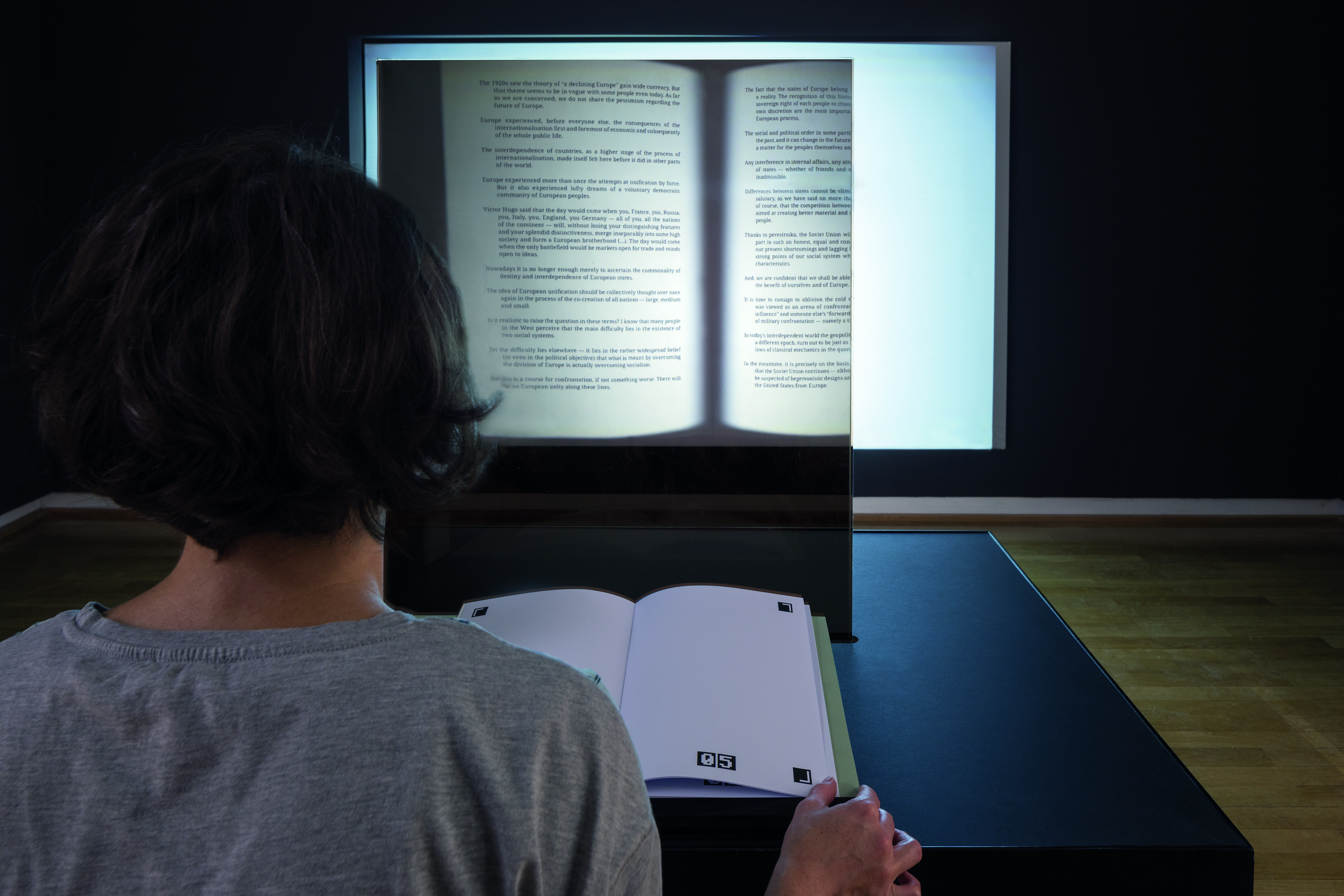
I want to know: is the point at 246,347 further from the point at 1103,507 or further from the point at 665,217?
the point at 1103,507

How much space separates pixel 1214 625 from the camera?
9.59 feet

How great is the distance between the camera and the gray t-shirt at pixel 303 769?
0.45 meters

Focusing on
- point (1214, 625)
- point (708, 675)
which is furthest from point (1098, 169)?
point (708, 675)

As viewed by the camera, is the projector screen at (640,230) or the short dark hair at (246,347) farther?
the projector screen at (640,230)

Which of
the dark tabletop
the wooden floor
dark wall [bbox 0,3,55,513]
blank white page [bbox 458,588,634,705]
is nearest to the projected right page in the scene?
the dark tabletop

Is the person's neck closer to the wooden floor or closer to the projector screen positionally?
the projector screen

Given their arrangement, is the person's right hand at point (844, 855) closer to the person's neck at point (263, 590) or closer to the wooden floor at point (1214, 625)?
the person's neck at point (263, 590)

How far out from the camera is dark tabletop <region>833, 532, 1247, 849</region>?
2.45 feet

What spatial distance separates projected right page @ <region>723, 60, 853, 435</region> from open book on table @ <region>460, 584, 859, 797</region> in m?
0.34

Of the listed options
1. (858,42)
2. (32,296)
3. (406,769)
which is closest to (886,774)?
(406,769)

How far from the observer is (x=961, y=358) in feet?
12.9

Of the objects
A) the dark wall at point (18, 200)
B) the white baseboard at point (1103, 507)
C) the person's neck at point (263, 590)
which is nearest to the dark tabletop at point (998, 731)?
the person's neck at point (263, 590)

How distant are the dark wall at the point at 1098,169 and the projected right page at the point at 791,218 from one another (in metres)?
2.88

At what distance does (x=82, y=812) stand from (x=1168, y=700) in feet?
8.20
